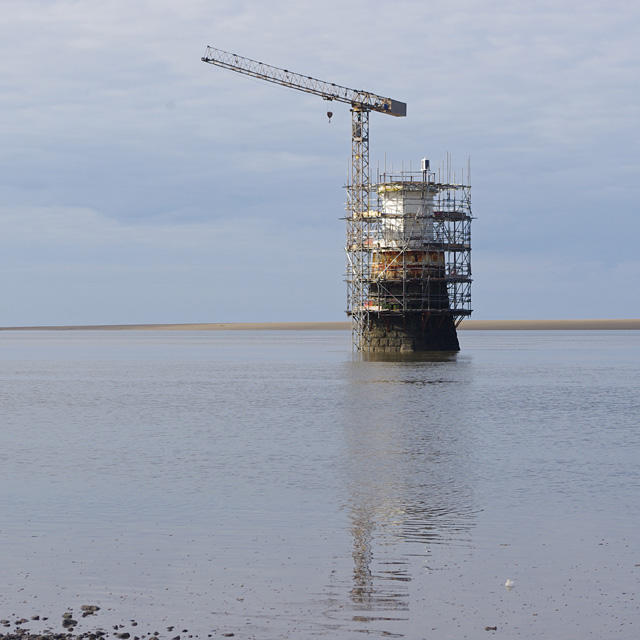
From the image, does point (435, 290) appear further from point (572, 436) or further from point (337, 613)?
point (337, 613)

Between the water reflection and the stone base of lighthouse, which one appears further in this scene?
the stone base of lighthouse

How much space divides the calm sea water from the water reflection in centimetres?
7

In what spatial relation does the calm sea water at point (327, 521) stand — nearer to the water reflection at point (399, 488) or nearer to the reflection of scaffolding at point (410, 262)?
the water reflection at point (399, 488)

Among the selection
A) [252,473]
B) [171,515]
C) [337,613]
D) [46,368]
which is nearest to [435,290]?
[46,368]

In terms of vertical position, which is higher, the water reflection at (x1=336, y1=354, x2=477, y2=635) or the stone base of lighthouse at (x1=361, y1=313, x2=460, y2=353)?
the stone base of lighthouse at (x1=361, y1=313, x2=460, y2=353)

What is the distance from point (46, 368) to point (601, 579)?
9263 centimetres

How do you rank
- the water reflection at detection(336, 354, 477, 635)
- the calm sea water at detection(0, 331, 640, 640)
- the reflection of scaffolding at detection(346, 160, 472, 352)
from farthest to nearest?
the reflection of scaffolding at detection(346, 160, 472, 352) < the water reflection at detection(336, 354, 477, 635) < the calm sea water at detection(0, 331, 640, 640)

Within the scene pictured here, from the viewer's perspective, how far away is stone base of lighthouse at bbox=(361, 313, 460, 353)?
105000mm

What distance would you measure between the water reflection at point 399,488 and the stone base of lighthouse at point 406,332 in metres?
44.9

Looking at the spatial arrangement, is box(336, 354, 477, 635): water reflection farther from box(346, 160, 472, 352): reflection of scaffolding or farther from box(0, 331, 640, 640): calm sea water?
box(346, 160, 472, 352): reflection of scaffolding

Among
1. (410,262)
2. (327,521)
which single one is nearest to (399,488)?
(327,521)

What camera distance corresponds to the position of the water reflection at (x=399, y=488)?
16.6 m

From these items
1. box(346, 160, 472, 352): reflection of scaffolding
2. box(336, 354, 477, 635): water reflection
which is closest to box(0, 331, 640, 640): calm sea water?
box(336, 354, 477, 635): water reflection

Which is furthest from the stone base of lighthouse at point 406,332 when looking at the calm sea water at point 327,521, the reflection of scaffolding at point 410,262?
the calm sea water at point 327,521
